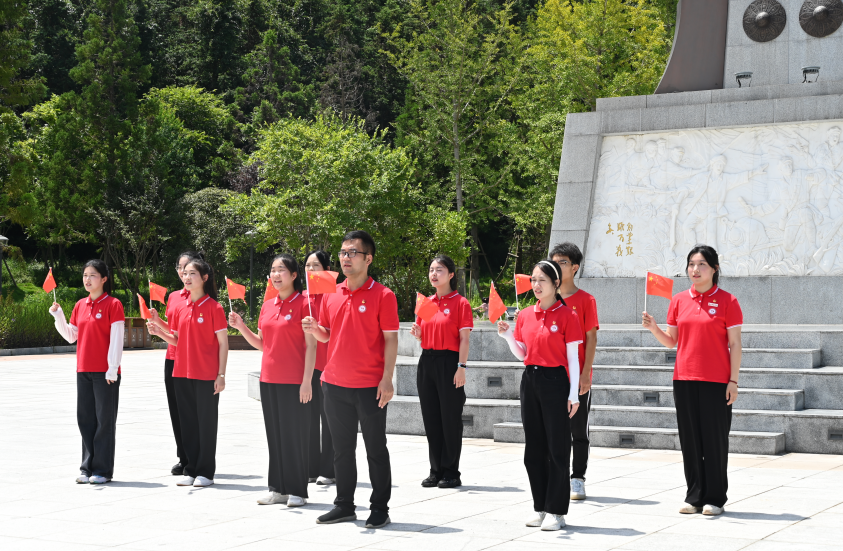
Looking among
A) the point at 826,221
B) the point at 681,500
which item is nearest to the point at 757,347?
the point at 826,221

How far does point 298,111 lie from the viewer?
37.4 meters

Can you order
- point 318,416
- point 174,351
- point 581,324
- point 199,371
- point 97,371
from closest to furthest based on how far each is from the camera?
point 581,324 < point 318,416 < point 199,371 < point 97,371 < point 174,351

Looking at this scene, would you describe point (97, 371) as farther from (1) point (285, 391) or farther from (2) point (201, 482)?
(1) point (285, 391)

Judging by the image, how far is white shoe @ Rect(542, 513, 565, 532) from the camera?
17.3 feet

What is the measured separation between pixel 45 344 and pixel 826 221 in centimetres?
1979

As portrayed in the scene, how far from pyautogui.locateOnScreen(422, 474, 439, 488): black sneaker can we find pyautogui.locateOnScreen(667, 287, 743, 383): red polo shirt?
1988 mm

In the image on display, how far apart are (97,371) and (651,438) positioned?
491cm

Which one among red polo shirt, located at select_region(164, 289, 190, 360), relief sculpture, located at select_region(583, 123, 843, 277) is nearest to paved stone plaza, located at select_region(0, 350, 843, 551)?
red polo shirt, located at select_region(164, 289, 190, 360)

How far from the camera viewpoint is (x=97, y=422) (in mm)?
6992

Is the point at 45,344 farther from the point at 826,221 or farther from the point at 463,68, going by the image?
the point at 826,221

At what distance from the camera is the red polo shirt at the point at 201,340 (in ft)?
22.4

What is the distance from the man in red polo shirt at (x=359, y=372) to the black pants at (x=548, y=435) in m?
Answer: 0.84

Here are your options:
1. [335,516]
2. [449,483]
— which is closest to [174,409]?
[449,483]

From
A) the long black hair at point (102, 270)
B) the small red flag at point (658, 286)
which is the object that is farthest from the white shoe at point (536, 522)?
the long black hair at point (102, 270)
